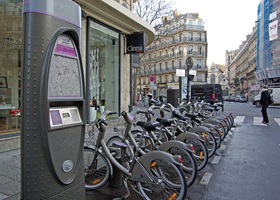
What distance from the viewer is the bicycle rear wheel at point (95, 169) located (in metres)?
3.27

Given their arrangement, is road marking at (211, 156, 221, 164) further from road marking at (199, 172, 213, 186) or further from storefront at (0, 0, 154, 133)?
storefront at (0, 0, 154, 133)

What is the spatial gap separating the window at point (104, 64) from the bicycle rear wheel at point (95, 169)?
4.80 metres

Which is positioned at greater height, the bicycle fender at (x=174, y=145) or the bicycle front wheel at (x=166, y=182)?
the bicycle fender at (x=174, y=145)

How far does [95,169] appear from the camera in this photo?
132 inches

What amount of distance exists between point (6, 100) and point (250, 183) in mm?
5846

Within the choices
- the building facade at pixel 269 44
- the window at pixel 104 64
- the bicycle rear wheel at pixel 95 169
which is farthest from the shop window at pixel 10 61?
the building facade at pixel 269 44

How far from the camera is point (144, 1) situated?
20.4 metres

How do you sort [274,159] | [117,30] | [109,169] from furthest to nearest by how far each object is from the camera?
[117,30] < [274,159] < [109,169]

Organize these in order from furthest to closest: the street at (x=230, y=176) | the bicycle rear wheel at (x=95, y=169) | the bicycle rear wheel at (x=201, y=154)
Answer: the bicycle rear wheel at (x=201, y=154)
the bicycle rear wheel at (x=95, y=169)
the street at (x=230, y=176)

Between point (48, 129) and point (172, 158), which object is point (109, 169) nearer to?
point (172, 158)

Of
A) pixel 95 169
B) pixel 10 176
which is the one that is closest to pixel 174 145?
pixel 95 169

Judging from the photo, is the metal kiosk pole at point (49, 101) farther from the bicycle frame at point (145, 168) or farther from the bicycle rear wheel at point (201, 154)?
the bicycle rear wheel at point (201, 154)

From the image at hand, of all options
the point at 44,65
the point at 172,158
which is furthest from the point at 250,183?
the point at 44,65

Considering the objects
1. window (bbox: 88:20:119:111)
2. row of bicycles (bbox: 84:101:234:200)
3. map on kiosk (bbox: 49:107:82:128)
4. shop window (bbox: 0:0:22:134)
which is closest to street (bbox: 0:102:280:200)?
row of bicycles (bbox: 84:101:234:200)
